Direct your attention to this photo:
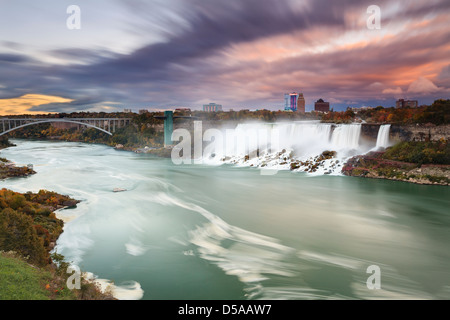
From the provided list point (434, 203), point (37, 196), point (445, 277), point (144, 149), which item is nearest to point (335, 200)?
point (434, 203)

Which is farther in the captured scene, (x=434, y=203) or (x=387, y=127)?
(x=387, y=127)

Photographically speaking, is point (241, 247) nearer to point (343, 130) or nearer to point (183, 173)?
point (183, 173)

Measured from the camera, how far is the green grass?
4.94m

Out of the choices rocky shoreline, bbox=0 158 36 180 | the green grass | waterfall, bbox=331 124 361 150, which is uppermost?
waterfall, bbox=331 124 361 150

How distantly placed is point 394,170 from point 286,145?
11801mm

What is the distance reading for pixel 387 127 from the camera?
25.8 meters

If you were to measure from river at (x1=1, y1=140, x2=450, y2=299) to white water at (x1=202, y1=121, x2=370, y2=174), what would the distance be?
21.8ft

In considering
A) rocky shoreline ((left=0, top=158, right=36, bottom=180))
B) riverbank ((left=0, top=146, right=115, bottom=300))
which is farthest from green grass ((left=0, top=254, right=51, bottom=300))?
rocky shoreline ((left=0, top=158, right=36, bottom=180))

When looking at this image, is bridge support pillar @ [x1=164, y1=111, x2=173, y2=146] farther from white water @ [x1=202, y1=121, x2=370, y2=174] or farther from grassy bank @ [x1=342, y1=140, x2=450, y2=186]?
grassy bank @ [x1=342, y1=140, x2=450, y2=186]

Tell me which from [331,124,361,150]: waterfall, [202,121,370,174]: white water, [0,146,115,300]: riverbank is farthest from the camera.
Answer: [331,124,361,150]: waterfall

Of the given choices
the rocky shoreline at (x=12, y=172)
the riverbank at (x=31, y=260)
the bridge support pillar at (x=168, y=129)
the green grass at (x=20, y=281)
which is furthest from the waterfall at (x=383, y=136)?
the bridge support pillar at (x=168, y=129)

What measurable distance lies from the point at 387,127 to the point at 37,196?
1074 inches

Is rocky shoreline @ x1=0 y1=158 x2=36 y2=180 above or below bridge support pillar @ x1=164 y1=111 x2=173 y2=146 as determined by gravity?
below

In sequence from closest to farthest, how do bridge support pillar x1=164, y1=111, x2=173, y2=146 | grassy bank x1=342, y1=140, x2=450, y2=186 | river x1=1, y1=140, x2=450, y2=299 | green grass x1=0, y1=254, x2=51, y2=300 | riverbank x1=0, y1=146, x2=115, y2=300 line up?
green grass x1=0, y1=254, x2=51, y2=300 → riverbank x1=0, y1=146, x2=115, y2=300 → river x1=1, y1=140, x2=450, y2=299 → grassy bank x1=342, y1=140, x2=450, y2=186 → bridge support pillar x1=164, y1=111, x2=173, y2=146
